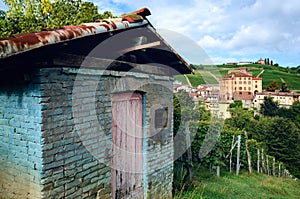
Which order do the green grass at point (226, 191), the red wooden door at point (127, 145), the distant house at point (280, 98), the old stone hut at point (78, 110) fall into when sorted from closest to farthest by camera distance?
the old stone hut at point (78, 110)
the red wooden door at point (127, 145)
the green grass at point (226, 191)
the distant house at point (280, 98)

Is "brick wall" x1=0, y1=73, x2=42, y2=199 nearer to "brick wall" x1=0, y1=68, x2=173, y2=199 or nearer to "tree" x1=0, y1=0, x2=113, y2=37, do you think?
"brick wall" x1=0, y1=68, x2=173, y2=199

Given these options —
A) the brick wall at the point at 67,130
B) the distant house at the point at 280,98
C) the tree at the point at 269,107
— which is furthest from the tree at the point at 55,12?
the distant house at the point at 280,98

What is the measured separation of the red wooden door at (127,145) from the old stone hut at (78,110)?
0.06ft

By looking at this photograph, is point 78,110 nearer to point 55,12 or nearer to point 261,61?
point 55,12

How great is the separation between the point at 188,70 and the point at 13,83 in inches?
157

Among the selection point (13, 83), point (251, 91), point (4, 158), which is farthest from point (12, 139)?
point (251, 91)

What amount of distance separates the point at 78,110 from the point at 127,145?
1518 mm

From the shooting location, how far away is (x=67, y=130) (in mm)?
3279

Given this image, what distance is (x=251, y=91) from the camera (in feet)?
222

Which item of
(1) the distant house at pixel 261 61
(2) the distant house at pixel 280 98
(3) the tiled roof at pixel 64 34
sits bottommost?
(2) the distant house at pixel 280 98

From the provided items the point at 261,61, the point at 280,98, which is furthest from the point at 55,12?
the point at 261,61

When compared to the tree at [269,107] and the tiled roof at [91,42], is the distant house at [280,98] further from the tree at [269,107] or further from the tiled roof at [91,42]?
the tiled roof at [91,42]

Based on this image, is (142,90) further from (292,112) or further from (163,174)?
(292,112)

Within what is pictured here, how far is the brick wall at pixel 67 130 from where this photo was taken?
300 centimetres
